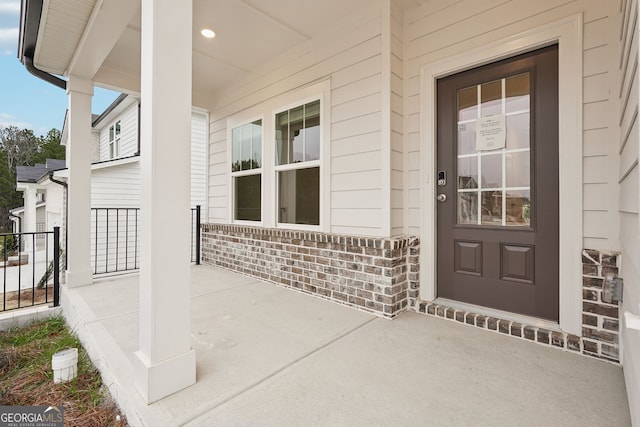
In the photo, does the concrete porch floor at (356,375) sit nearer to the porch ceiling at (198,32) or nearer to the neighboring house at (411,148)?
the neighboring house at (411,148)

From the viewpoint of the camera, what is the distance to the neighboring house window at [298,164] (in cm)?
324

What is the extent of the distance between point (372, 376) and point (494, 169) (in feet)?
5.95

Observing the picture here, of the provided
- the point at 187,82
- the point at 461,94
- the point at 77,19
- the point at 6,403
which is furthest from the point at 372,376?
the point at 77,19

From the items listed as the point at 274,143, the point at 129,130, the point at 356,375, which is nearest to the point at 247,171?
the point at 274,143

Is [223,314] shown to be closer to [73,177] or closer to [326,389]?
[326,389]

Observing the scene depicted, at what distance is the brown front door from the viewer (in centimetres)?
210

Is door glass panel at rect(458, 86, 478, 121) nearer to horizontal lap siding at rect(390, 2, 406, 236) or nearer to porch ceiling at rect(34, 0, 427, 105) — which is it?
horizontal lap siding at rect(390, 2, 406, 236)

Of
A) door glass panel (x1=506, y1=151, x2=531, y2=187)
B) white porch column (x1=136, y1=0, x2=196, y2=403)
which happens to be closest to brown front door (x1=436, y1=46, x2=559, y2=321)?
door glass panel (x1=506, y1=151, x2=531, y2=187)

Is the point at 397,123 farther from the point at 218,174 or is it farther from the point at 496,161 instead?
the point at 218,174

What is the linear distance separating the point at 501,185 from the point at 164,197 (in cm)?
236

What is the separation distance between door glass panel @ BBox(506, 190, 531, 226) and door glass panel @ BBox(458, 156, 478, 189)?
0.91 ft

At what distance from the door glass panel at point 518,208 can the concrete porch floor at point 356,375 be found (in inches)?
33.9

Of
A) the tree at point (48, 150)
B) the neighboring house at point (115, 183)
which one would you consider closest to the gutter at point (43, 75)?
the neighboring house at point (115, 183)

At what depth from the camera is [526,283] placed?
219 cm
